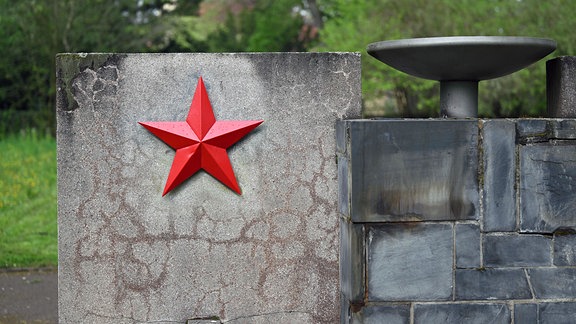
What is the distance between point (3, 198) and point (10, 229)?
1782 millimetres

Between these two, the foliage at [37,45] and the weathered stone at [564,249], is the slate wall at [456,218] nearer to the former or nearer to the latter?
the weathered stone at [564,249]

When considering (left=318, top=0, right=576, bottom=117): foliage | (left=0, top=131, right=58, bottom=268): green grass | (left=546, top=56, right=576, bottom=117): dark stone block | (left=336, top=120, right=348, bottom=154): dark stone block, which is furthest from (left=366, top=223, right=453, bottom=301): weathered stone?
(left=318, top=0, right=576, bottom=117): foliage

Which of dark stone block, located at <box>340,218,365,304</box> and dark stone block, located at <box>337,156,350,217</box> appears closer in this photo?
dark stone block, located at <box>340,218,365,304</box>

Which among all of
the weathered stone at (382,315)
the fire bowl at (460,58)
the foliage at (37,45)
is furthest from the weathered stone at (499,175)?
the foliage at (37,45)

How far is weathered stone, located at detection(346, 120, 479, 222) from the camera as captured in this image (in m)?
3.82

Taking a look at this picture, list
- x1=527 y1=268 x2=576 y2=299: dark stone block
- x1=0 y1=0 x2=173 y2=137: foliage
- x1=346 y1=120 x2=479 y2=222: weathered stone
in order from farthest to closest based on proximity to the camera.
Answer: x1=0 y1=0 x2=173 y2=137: foliage
x1=527 y1=268 x2=576 y2=299: dark stone block
x1=346 y1=120 x2=479 y2=222: weathered stone

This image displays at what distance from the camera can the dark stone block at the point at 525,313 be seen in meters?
3.92

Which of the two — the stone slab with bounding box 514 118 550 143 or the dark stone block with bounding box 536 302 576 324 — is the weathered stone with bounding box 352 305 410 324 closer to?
the dark stone block with bounding box 536 302 576 324

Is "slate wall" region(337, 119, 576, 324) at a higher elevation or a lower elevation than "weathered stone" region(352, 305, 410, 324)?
higher

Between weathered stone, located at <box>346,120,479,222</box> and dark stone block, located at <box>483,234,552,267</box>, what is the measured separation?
6.8 inches

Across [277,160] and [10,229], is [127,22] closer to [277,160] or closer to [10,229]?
[10,229]

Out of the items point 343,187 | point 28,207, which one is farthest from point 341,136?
point 28,207

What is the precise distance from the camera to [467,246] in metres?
3.87

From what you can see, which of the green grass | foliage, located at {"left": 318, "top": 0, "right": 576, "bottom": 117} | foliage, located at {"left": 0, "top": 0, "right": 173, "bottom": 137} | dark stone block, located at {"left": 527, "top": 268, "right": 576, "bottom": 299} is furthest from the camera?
foliage, located at {"left": 0, "top": 0, "right": 173, "bottom": 137}
